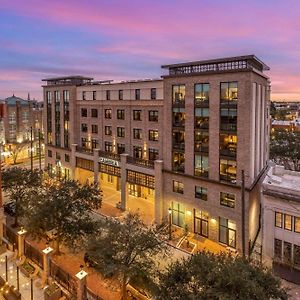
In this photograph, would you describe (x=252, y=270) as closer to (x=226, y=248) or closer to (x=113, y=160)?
(x=226, y=248)

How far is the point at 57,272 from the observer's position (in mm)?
24406

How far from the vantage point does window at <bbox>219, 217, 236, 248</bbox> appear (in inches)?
1310

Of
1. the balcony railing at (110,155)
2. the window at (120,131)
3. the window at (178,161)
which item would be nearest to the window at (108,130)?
the window at (120,131)

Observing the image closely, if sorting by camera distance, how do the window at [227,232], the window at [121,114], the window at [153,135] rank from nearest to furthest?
the window at [227,232] < the window at [153,135] < the window at [121,114]

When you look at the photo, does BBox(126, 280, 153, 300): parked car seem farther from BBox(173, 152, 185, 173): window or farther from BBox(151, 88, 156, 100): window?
BBox(151, 88, 156, 100): window

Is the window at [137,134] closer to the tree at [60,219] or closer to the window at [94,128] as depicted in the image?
the window at [94,128]

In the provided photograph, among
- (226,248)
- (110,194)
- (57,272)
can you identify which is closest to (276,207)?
(226,248)

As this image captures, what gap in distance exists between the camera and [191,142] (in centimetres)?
3631

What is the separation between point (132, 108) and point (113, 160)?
876 centimetres

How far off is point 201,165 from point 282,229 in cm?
1145

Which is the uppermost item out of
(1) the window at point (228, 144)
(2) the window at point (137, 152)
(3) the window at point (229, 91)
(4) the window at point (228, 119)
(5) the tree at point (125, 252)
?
(3) the window at point (229, 91)

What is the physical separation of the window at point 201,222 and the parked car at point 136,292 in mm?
14692

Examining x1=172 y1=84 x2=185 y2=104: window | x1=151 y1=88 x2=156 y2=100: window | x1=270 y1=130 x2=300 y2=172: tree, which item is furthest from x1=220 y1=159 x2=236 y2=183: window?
x1=270 y1=130 x2=300 y2=172: tree

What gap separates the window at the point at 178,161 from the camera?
37.7m
